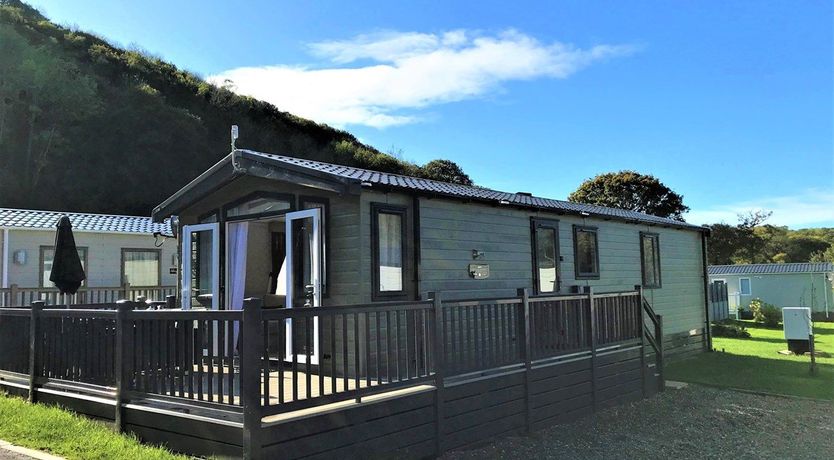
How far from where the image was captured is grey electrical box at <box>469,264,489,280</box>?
7.47 m

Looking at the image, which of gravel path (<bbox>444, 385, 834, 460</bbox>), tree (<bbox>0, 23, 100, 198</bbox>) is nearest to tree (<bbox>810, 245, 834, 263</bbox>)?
gravel path (<bbox>444, 385, 834, 460</bbox>)

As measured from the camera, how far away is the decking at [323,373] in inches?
157

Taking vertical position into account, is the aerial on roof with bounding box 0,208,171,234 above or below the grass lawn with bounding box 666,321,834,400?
above

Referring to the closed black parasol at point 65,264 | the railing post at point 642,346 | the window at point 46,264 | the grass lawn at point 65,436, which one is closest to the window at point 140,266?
the window at point 46,264

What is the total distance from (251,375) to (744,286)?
27867mm

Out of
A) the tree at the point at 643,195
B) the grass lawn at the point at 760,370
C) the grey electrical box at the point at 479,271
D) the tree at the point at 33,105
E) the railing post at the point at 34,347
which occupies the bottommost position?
the grass lawn at the point at 760,370

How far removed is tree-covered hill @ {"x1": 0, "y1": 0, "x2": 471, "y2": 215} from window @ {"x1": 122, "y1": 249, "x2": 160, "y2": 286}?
1587 cm

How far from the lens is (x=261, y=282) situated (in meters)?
7.96

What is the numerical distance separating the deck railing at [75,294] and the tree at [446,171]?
37.7 meters

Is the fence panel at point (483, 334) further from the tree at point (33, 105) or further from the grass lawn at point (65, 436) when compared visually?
the tree at point (33, 105)

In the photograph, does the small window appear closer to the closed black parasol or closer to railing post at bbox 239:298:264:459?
the closed black parasol

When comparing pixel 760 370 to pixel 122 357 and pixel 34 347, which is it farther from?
pixel 34 347

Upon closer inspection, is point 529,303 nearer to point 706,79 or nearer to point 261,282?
point 261,282

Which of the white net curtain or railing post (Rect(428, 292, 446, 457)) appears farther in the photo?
the white net curtain
